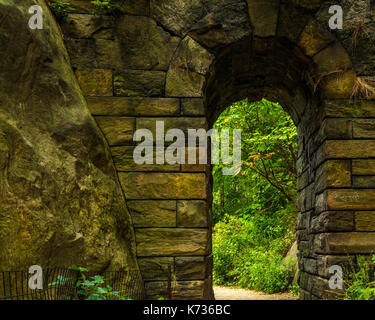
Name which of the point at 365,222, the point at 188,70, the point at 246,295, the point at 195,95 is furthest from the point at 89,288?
the point at 246,295

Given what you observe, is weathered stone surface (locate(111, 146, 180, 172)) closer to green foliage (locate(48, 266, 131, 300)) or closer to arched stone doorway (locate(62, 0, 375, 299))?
arched stone doorway (locate(62, 0, 375, 299))

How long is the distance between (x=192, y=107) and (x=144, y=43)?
1000 mm

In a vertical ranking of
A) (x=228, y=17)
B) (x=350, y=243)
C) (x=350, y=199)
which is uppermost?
(x=228, y=17)

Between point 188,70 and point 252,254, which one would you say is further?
point 252,254

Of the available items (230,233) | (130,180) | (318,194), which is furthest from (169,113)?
(230,233)

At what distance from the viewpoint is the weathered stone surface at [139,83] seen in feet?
14.4

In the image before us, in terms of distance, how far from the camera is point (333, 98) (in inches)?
173

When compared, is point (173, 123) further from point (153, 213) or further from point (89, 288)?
point (89, 288)

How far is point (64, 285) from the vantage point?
3.30 meters

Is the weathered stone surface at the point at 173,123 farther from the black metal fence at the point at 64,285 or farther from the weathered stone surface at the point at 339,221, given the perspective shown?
the weathered stone surface at the point at 339,221

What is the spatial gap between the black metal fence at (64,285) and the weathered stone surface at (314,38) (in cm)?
335

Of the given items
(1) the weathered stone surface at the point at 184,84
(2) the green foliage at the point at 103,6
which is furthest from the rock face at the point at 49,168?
(1) the weathered stone surface at the point at 184,84

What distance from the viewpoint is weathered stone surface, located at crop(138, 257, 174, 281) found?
4.12 meters

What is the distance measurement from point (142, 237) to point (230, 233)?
884 cm
